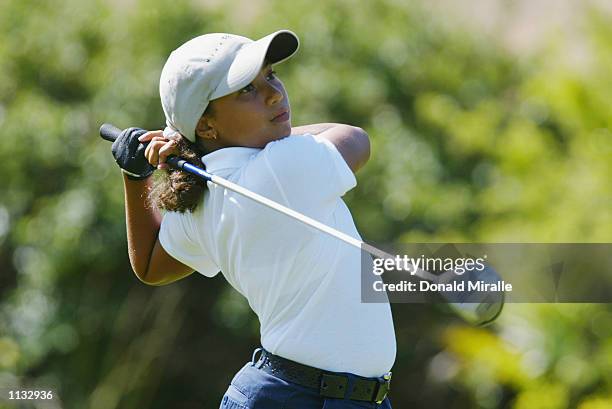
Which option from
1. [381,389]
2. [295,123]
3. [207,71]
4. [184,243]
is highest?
[207,71]

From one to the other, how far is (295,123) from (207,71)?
416cm

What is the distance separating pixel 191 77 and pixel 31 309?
15.4 feet

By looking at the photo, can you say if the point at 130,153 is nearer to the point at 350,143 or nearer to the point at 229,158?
the point at 229,158

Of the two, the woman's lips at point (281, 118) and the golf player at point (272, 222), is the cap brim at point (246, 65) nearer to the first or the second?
the golf player at point (272, 222)

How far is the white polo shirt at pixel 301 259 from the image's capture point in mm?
3201

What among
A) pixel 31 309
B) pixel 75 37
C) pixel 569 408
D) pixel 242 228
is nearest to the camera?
pixel 242 228

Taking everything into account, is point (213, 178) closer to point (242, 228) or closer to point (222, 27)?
point (242, 228)

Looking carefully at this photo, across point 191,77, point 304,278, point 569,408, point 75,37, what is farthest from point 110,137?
point 75,37

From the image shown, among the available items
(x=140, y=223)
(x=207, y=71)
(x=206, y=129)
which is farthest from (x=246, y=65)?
(x=140, y=223)

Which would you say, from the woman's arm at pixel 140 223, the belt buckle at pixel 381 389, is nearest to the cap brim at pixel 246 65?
Answer: the woman's arm at pixel 140 223

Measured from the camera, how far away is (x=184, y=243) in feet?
11.4

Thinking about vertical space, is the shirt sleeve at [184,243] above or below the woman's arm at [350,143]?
below

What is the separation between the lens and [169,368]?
8008 mm

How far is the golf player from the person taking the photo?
3.21 m
